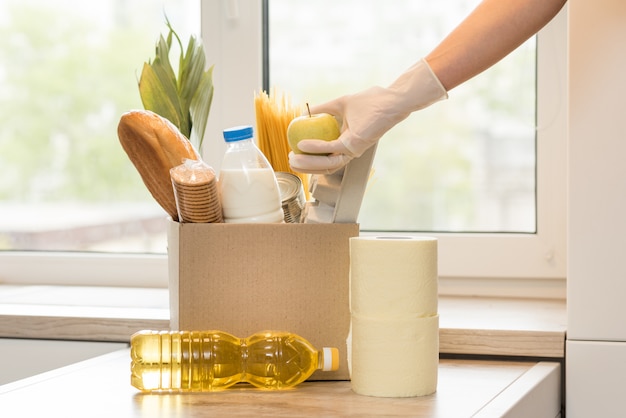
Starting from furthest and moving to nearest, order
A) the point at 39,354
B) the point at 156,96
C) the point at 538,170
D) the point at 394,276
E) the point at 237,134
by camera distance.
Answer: the point at 538,170 < the point at 39,354 < the point at 156,96 < the point at 237,134 < the point at 394,276

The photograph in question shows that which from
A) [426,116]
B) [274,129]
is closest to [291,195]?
[274,129]

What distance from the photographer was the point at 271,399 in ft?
3.18

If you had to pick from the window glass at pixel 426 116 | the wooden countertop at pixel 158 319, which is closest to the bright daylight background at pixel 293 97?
the window glass at pixel 426 116

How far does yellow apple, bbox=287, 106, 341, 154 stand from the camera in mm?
1056

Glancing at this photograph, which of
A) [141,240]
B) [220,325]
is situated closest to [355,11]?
[141,240]

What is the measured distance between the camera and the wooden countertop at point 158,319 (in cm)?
123

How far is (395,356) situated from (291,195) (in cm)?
28

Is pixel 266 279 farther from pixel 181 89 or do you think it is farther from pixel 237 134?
pixel 181 89

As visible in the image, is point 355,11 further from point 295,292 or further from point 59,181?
point 295,292

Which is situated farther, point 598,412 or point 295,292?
point 598,412

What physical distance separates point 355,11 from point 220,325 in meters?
0.94

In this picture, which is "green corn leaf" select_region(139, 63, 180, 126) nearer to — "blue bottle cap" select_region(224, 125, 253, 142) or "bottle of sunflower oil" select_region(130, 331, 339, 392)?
"blue bottle cap" select_region(224, 125, 253, 142)

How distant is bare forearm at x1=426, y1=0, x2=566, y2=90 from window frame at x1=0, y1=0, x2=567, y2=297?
0.58 m

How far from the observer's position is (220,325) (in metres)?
1.06
